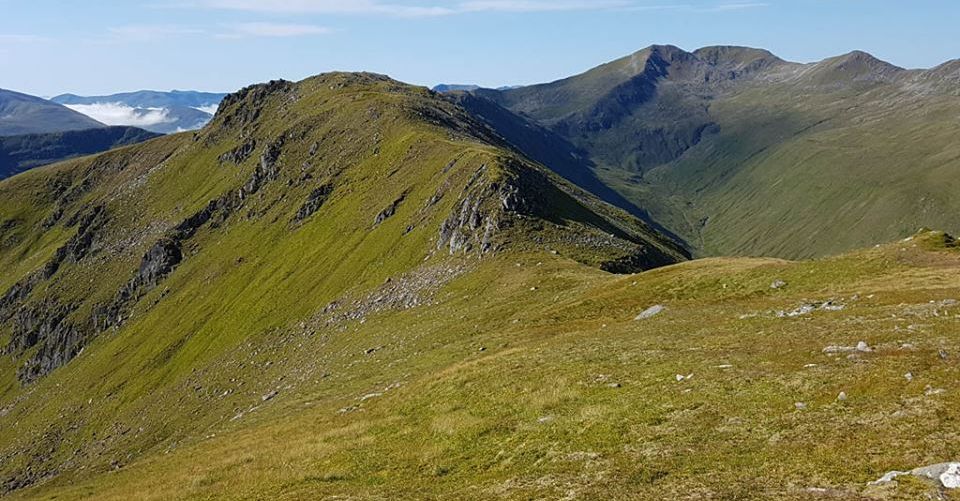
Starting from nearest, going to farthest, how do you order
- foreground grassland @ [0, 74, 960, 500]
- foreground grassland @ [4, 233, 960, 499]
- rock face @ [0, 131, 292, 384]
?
foreground grassland @ [4, 233, 960, 499], foreground grassland @ [0, 74, 960, 500], rock face @ [0, 131, 292, 384]

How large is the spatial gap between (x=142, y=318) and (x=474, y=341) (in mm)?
136088

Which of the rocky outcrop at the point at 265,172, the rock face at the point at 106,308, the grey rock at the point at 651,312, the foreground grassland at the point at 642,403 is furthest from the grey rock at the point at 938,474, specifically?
the rocky outcrop at the point at 265,172

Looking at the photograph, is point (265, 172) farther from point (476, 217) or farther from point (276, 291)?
point (476, 217)

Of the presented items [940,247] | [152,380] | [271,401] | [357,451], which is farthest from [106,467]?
[940,247]

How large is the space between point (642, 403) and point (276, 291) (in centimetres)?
11852

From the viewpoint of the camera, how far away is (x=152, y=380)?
13638cm

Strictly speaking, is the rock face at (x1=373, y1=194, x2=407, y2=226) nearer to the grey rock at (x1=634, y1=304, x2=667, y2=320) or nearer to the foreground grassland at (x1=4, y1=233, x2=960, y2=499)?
the foreground grassland at (x1=4, y1=233, x2=960, y2=499)

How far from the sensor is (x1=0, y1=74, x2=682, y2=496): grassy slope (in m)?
95.1

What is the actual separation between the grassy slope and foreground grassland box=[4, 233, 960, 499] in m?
11.9

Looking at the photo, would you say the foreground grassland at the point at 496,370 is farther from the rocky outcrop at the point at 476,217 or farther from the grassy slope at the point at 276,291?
the grassy slope at the point at 276,291

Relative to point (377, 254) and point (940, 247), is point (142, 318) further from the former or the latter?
point (940, 247)

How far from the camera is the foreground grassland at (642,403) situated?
24797mm

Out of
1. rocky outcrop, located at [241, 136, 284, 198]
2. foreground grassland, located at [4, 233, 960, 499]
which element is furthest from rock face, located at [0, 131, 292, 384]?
foreground grassland, located at [4, 233, 960, 499]

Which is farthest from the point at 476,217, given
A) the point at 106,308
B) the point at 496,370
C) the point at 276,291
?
the point at 106,308
